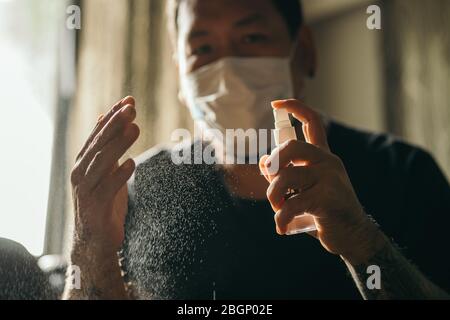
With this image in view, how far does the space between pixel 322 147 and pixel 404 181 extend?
0.90 ft

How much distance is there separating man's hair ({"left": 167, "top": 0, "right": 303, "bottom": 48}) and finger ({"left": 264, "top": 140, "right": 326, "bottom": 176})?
313 mm

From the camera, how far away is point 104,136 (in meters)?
0.52

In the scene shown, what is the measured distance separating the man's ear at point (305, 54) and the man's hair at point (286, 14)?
0.02 metres

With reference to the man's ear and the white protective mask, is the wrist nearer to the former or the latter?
the white protective mask

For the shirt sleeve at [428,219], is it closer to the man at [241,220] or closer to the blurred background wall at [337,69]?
the man at [241,220]

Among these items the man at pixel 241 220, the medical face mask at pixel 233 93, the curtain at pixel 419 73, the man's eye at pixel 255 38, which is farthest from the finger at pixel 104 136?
the curtain at pixel 419 73

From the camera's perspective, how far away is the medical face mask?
656mm

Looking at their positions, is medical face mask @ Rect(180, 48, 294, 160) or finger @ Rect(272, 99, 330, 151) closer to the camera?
finger @ Rect(272, 99, 330, 151)

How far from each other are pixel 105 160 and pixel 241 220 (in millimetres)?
180

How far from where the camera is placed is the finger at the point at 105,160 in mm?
517

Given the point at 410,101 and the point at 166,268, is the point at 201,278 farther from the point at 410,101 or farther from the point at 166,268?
the point at 410,101

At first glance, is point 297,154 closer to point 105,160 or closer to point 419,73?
point 105,160

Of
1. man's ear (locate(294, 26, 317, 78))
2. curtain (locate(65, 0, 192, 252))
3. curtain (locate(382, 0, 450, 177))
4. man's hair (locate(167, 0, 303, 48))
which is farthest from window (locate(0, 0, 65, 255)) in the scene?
curtain (locate(382, 0, 450, 177))

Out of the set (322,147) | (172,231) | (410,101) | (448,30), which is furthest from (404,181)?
(410,101)
